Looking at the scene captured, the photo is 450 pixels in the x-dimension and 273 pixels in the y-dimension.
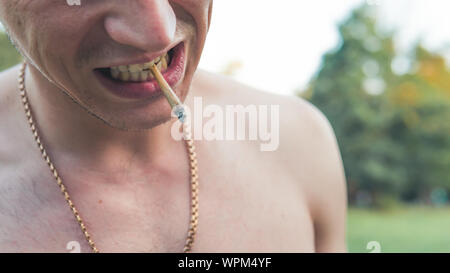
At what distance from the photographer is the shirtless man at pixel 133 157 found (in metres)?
0.82

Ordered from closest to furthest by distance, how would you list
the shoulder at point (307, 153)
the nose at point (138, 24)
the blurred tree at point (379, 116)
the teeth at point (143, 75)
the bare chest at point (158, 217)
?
the nose at point (138, 24) < the teeth at point (143, 75) < the bare chest at point (158, 217) < the shoulder at point (307, 153) < the blurred tree at point (379, 116)

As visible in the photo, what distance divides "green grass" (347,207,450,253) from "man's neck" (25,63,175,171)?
36.2 feet

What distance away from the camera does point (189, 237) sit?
103 centimetres

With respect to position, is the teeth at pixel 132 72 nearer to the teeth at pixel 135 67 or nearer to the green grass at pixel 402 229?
the teeth at pixel 135 67

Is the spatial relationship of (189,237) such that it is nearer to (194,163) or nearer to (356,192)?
(194,163)

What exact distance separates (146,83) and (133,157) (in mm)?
297

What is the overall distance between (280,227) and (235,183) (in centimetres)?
15

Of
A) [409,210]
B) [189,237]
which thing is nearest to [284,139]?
[189,237]

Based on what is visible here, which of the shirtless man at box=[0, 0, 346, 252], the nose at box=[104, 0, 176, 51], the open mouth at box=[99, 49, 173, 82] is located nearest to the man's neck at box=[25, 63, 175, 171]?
the shirtless man at box=[0, 0, 346, 252]

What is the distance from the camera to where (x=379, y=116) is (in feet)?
58.9

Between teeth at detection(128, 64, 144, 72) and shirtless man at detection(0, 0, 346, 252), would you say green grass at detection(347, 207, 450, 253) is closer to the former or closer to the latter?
shirtless man at detection(0, 0, 346, 252)

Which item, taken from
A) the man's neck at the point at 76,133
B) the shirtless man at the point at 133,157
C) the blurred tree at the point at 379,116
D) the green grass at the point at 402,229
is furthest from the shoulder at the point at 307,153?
the blurred tree at the point at 379,116

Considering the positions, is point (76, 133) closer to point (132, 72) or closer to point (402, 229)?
point (132, 72)

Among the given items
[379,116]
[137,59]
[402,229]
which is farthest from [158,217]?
[379,116]
